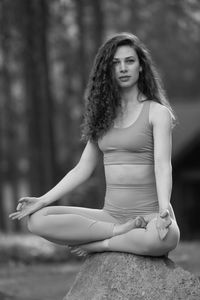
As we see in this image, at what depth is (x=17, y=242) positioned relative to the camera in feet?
32.8

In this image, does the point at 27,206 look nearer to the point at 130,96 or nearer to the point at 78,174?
the point at 78,174

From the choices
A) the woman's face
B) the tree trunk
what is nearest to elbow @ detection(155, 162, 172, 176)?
the woman's face

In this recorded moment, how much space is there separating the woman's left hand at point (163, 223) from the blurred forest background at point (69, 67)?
5.46m

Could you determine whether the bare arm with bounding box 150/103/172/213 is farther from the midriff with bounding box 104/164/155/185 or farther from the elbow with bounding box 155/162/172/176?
the midriff with bounding box 104/164/155/185

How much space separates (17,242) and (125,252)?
18.2 feet

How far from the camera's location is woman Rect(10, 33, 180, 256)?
15.1 feet

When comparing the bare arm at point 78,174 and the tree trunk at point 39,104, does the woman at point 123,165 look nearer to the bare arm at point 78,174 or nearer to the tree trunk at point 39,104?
the bare arm at point 78,174

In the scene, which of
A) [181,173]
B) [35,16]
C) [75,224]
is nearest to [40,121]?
[35,16]

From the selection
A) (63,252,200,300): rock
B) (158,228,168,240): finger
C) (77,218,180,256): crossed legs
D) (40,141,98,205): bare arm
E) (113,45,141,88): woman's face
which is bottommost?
(63,252,200,300): rock

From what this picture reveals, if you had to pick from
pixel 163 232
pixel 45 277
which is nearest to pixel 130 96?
pixel 163 232

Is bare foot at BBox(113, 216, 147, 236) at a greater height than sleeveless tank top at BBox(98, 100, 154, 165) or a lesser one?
lesser

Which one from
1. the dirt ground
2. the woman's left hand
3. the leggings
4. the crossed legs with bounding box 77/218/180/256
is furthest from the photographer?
the dirt ground

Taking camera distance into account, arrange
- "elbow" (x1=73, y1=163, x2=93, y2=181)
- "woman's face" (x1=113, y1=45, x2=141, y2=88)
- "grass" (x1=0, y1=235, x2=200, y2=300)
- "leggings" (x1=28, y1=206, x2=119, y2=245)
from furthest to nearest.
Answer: "grass" (x1=0, y1=235, x2=200, y2=300) → "elbow" (x1=73, y1=163, x2=93, y2=181) → "woman's face" (x1=113, y1=45, x2=141, y2=88) → "leggings" (x1=28, y1=206, x2=119, y2=245)

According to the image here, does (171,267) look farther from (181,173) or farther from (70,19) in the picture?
(181,173)
